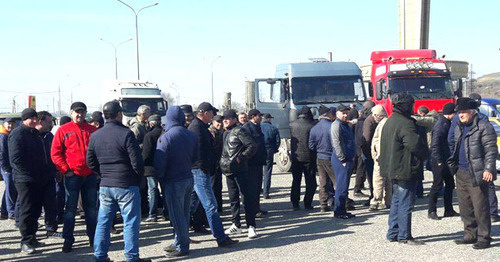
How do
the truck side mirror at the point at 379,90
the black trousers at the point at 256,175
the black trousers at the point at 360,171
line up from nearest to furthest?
the black trousers at the point at 256,175, the black trousers at the point at 360,171, the truck side mirror at the point at 379,90

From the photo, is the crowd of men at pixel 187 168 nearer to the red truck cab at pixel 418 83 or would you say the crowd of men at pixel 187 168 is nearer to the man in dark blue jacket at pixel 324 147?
the man in dark blue jacket at pixel 324 147

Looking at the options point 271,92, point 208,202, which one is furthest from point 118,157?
point 271,92

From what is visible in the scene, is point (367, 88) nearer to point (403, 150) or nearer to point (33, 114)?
point (403, 150)

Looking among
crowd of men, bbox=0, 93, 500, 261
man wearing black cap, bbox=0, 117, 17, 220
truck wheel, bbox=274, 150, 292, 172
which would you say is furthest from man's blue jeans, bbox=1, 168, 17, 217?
truck wheel, bbox=274, 150, 292, 172

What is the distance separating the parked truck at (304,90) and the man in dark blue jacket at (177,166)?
9.49 metres

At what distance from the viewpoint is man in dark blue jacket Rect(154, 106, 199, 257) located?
23.6ft

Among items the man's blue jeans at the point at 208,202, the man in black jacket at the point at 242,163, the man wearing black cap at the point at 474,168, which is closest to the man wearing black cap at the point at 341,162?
the man in black jacket at the point at 242,163

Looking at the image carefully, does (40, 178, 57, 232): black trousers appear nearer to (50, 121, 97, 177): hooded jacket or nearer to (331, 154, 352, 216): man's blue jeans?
(50, 121, 97, 177): hooded jacket

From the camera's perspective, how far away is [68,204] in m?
7.84

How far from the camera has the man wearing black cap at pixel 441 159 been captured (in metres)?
9.09

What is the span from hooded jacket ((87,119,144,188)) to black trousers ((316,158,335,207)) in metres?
4.21

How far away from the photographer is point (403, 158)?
768 centimetres

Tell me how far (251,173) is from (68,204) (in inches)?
103

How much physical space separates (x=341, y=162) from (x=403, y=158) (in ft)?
6.91
